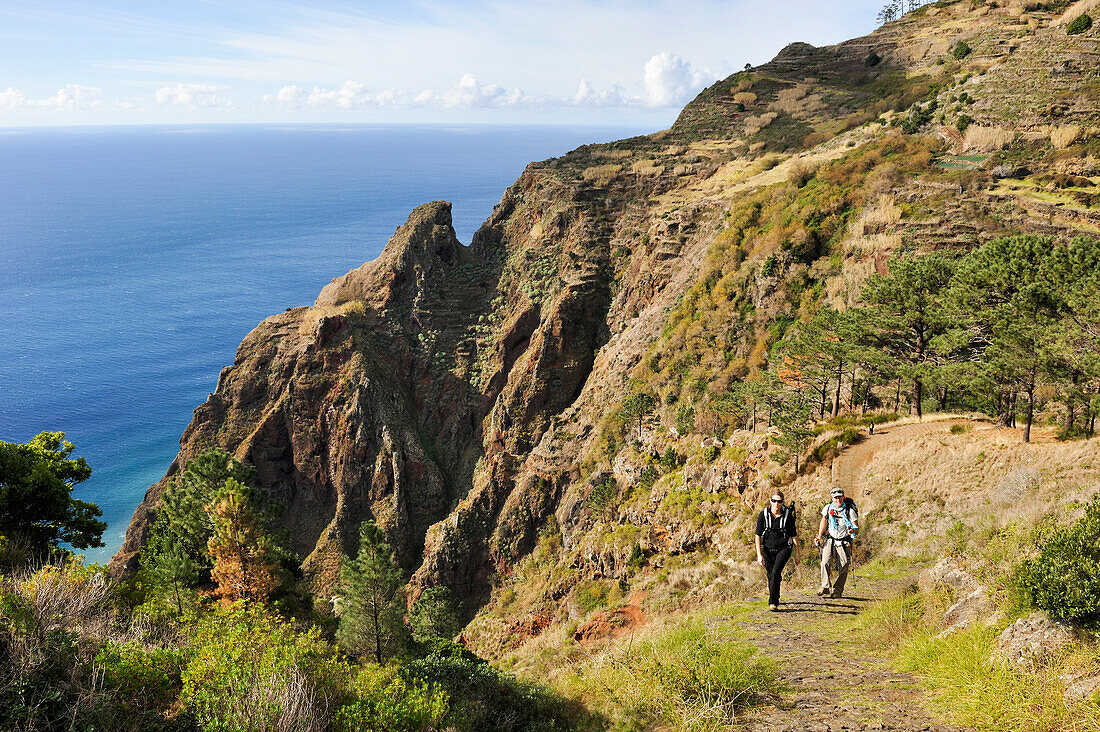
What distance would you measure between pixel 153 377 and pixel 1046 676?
456 ft

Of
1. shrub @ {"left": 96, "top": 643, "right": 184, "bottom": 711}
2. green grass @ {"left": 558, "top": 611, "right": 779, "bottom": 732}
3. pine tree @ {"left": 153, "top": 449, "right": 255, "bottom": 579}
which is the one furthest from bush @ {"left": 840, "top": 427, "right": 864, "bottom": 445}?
pine tree @ {"left": 153, "top": 449, "right": 255, "bottom": 579}

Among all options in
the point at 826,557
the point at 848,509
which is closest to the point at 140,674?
the point at 826,557

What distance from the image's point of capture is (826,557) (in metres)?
13.4

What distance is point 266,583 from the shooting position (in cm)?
2473

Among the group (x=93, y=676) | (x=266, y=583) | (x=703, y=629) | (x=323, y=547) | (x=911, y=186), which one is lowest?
(x=323, y=547)

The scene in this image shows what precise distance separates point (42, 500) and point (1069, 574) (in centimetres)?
3471

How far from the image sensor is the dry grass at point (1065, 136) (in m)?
41.0

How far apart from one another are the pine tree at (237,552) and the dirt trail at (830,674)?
2118 cm

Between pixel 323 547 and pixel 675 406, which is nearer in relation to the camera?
pixel 675 406

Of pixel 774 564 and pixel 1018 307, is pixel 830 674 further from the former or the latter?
pixel 1018 307

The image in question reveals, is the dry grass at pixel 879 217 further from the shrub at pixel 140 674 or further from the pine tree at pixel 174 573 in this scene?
the pine tree at pixel 174 573

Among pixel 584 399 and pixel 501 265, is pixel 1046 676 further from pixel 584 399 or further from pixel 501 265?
pixel 501 265

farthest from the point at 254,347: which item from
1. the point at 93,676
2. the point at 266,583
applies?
the point at 93,676

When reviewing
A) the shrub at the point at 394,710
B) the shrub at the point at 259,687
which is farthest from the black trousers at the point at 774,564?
the shrub at the point at 259,687
